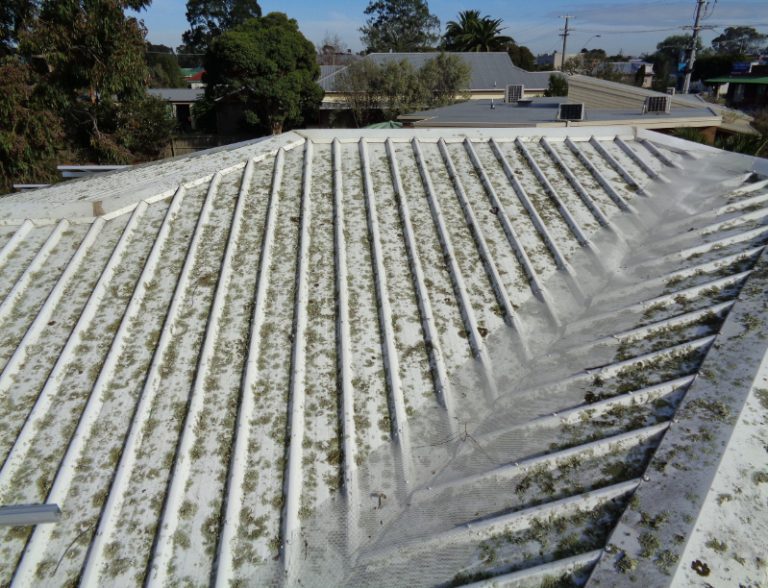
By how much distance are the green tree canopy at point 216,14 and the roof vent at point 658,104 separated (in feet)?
201

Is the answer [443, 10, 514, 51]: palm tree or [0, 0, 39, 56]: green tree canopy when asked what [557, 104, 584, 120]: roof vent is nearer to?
[0, 0, 39, 56]: green tree canopy

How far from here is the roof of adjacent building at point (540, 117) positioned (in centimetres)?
1680

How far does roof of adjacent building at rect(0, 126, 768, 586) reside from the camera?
2346 millimetres

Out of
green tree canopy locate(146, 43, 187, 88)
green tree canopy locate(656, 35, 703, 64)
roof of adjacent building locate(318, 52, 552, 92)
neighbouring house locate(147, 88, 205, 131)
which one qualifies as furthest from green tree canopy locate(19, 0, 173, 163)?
green tree canopy locate(656, 35, 703, 64)

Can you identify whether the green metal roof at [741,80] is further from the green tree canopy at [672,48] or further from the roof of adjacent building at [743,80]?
the green tree canopy at [672,48]

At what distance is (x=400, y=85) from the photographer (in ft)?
99.6

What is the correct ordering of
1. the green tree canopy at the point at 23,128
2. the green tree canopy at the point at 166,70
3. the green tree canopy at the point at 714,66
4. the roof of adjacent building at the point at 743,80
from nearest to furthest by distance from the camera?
1. the green tree canopy at the point at 23,128
2. the roof of adjacent building at the point at 743,80
3. the green tree canopy at the point at 166,70
4. the green tree canopy at the point at 714,66

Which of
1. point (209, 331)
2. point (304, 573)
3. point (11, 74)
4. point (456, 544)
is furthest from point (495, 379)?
point (11, 74)

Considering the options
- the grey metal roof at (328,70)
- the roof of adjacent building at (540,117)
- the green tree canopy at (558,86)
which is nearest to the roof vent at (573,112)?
the roof of adjacent building at (540,117)

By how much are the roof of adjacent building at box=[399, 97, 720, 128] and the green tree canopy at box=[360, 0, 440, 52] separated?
51148 mm

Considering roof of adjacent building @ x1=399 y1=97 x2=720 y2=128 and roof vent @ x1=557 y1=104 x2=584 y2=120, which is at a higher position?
roof vent @ x1=557 y1=104 x2=584 y2=120

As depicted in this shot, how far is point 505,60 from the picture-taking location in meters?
38.2

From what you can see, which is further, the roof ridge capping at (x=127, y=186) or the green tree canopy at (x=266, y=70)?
the green tree canopy at (x=266, y=70)

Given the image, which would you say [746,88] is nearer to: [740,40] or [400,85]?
[400,85]
